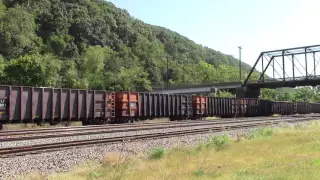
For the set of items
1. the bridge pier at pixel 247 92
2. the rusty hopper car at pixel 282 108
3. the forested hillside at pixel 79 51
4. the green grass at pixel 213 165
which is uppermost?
the forested hillside at pixel 79 51

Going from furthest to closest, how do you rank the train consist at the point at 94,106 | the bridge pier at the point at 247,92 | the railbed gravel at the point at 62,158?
the bridge pier at the point at 247,92
the train consist at the point at 94,106
the railbed gravel at the point at 62,158

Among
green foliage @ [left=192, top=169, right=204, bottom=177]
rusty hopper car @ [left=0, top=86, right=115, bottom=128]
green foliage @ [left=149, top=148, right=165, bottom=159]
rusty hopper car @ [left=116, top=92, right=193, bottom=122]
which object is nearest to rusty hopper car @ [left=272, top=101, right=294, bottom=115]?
rusty hopper car @ [left=116, top=92, right=193, bottom=122]

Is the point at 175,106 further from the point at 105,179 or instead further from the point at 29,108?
the point at 105,179

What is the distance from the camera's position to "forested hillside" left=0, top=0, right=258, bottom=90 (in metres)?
66.0

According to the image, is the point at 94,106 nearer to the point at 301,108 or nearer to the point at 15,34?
the point at 301,108

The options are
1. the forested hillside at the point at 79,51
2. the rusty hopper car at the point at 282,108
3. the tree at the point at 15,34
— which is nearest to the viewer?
the forested hillside at the point at 79,51

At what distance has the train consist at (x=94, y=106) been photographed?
2389 cm

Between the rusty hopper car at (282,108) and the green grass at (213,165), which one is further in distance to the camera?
the rusty hopper car at (282,108)

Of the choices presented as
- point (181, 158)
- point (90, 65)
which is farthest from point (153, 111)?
point (90, 65)

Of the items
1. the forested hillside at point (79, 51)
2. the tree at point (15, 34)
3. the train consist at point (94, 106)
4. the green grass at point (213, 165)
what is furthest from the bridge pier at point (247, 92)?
the green grass at point (213, 165)

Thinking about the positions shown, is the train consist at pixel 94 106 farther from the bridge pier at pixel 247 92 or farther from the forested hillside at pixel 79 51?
the bridge pier at pixel 247 92

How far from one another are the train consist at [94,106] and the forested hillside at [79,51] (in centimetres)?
2500

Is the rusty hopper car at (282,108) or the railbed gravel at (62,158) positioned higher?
the rusty hopper car at (282,108)

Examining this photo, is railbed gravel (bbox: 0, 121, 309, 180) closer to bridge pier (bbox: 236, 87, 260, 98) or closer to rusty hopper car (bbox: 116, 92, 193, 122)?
rusty hopper car (bbox: 116, 92, 193, 122)
